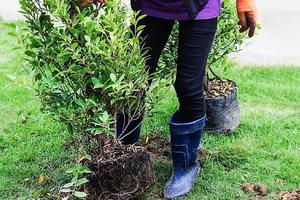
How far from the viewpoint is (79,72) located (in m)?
3.03

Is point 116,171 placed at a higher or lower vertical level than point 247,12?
lower

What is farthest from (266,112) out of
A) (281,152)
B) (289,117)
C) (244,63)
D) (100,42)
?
(100,42)

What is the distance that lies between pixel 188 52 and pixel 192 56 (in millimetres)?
29

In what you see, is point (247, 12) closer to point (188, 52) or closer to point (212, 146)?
point (188, 52)

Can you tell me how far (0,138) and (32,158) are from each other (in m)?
0.39

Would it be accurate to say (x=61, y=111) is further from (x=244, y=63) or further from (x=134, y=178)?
(x=244, y=63)

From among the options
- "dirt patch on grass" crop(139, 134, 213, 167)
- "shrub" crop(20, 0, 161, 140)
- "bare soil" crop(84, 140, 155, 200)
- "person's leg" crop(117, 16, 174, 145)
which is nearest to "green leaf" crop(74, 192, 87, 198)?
"bare soil" crop(84, 140, 155, 200)

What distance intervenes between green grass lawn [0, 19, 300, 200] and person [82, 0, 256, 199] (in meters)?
0.16

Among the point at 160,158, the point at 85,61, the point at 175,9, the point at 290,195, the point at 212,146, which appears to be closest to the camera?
the point at 85,61

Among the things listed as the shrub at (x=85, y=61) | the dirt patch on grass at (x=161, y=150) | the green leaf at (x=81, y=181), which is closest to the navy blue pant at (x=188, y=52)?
the shrub at (x=85, y=61)

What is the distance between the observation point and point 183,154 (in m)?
3.53

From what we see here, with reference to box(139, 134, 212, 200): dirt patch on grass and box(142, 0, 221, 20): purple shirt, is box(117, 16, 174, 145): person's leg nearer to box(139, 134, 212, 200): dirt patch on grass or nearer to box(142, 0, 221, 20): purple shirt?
box(142, 0, 221, 20): purple shirt

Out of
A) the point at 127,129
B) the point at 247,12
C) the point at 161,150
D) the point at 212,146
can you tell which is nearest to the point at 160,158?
the point at 161,150

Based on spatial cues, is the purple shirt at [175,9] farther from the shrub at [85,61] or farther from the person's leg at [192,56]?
the shrub at [85,61]
